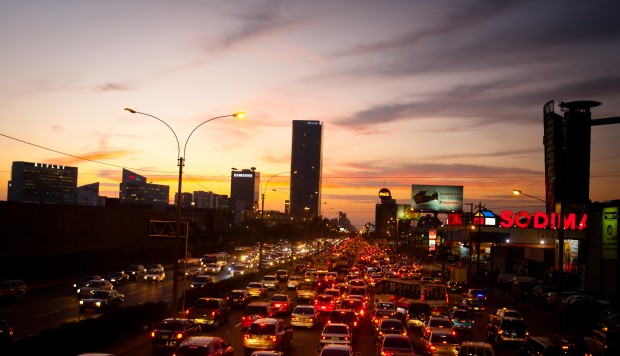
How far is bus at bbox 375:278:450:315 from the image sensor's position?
38531mm

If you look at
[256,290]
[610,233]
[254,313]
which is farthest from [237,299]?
[610,233]

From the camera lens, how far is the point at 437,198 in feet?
344

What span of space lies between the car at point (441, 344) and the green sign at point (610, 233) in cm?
3690

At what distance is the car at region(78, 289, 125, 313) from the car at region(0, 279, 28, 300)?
29.5ft

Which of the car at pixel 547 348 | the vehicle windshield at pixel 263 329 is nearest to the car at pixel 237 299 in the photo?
the vehicle windshield at pixel 263 329

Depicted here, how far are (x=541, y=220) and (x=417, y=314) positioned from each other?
4839 cm

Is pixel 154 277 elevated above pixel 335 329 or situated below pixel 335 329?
below

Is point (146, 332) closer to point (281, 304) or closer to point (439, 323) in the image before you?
point (281, 304)

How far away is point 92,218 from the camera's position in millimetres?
73562

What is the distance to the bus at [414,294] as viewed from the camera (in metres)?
38.5

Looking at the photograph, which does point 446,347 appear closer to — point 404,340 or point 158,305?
point 404,340

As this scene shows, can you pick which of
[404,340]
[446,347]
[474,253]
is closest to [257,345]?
[404,340]

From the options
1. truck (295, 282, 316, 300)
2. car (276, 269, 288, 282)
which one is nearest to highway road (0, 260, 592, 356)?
truck (295, 282, 316, 300)

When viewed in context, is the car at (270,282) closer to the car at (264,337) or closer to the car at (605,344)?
the car at (264,337)
